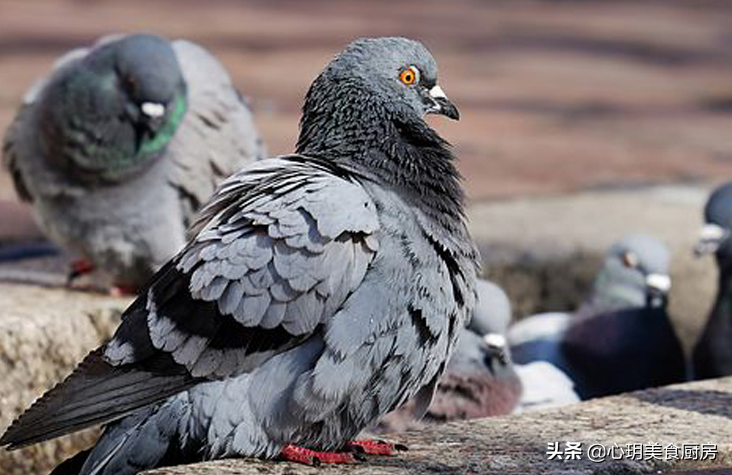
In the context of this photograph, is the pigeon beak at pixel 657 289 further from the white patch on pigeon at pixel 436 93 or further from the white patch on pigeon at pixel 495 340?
the white patch on pigeon at pixel 436 93

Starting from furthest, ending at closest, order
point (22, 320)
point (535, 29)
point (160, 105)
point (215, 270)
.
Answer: point (535, 29), point (160, 105), point (22, 320), point (215, 270)

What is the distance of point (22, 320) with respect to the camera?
5.05 metres

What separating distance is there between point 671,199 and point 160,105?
3.25m

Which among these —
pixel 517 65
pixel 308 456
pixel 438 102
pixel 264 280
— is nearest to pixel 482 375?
pixel 438 102

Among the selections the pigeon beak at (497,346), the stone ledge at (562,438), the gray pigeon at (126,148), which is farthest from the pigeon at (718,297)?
the gray pigeon at (126,148)

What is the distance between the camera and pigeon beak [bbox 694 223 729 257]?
21.1 ft

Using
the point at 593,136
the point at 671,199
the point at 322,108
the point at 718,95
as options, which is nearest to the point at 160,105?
the point at 322,108

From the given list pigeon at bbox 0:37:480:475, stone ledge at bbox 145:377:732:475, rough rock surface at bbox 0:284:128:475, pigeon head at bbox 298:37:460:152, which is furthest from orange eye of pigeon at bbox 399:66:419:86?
rough rock surface at bbox 0:284:128:475

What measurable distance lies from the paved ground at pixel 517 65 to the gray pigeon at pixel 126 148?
2.11m

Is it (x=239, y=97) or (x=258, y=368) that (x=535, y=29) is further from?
(x=258, y=368)

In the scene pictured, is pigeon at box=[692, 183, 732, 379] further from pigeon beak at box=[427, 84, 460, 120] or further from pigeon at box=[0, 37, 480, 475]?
pigeon at box=[0, 37, 480, 475]

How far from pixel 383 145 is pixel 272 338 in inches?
22.3

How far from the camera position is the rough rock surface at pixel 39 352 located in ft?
16.2

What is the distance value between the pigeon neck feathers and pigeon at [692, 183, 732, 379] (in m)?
2.40
